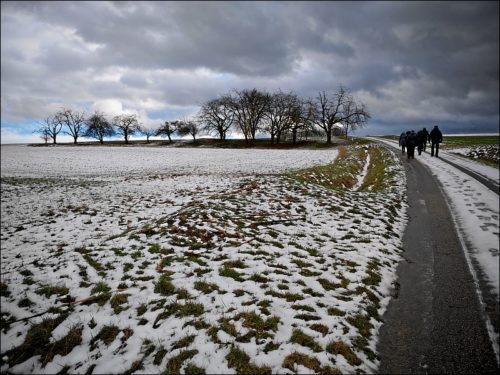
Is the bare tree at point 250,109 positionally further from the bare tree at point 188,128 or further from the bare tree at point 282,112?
the bare tree at point 188,128

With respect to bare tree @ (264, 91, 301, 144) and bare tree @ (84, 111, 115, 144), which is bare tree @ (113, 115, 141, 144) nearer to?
bare tree @ (84, 111, 115, 144)

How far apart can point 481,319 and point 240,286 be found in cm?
372

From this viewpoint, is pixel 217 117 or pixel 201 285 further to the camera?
pixel 217 117

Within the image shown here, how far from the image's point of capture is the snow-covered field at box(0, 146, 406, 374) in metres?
3.80

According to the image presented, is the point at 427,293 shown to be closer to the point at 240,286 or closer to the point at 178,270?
the point at 240,286

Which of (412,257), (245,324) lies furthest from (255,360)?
(412,257)

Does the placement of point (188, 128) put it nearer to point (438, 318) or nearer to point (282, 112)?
point (282, 112)

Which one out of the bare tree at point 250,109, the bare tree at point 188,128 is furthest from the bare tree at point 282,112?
the bare tree at point 188,128

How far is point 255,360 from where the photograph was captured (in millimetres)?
3590

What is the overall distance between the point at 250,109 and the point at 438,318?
6368cm

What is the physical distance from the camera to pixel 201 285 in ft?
17.7

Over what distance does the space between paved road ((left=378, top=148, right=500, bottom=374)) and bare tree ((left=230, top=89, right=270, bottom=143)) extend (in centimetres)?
5996

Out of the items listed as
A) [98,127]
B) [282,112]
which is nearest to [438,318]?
[282,112]

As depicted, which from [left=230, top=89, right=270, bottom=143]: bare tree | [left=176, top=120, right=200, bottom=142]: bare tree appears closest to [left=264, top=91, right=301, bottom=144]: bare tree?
[left=230, top=89, right=270, bottom=143]: bare tree
